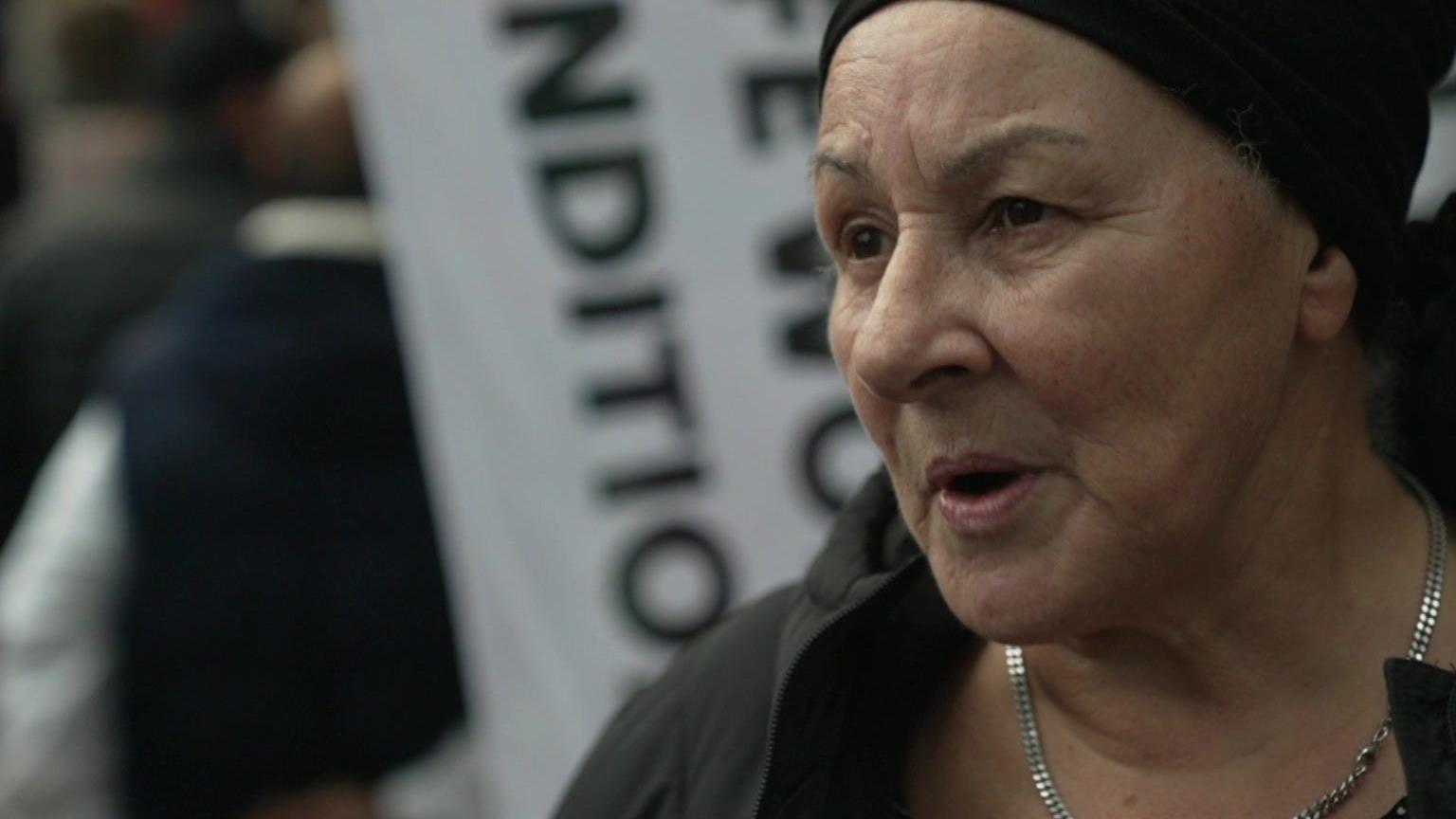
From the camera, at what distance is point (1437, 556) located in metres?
2.14

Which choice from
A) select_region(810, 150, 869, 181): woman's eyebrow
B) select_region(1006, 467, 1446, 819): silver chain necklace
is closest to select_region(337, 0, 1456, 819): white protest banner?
select_region(1006, 467, 1446, 819): silver chain necklace

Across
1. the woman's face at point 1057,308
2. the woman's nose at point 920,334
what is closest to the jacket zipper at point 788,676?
the woman's face at point 1057,308

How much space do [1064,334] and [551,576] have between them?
1.84 meters

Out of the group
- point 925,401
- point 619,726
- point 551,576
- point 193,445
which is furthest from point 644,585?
point 925,401

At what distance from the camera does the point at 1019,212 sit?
2020 millimetres

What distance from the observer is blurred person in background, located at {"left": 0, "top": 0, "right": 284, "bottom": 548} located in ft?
16.7

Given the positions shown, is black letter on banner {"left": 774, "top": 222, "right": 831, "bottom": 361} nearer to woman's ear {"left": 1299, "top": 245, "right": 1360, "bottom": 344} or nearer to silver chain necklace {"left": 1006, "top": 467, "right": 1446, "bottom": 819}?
silver chain necklace {"left": 1006, "top": 467, "right": 1446, "bottom": 819}

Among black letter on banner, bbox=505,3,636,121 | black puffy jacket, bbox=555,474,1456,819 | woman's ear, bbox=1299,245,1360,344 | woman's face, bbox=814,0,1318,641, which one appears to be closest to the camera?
woman's face, bbox=814,0,1318,641

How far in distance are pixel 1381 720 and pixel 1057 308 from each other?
0.47 m

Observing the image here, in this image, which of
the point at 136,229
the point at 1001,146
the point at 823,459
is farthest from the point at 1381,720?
the point at 136,229

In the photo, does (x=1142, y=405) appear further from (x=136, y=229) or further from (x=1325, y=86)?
(x=136, y=229)

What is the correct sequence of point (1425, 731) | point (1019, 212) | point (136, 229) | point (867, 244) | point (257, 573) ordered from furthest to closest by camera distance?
point (136, 229)
point (257, 573)
point (867, 244)
point (1019, 212)
point (1425, 731)

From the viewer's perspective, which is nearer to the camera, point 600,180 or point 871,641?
point 871,641

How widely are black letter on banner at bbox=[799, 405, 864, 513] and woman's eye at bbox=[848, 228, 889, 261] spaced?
1499mm
